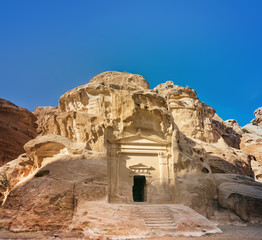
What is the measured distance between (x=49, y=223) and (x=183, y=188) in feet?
28.9

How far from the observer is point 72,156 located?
1423 centimetres

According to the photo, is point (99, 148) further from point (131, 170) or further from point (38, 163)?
point (38, 163)

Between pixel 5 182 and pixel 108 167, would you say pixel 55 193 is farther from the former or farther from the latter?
pixel 5 182

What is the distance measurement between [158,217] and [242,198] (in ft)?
23.9

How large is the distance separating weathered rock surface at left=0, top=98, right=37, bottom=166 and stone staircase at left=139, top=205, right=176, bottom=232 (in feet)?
57.8

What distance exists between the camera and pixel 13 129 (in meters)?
26.7

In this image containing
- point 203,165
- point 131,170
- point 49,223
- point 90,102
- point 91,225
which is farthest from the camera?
point 90,102

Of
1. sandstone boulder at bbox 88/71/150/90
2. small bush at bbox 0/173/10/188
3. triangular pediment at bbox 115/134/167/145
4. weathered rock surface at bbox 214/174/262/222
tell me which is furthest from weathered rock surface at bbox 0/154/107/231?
sandstone boulder at bbox 88/71/150/90

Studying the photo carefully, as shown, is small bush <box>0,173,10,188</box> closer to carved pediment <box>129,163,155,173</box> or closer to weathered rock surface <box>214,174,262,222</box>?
carved pediment <box>129,163,155,173</box>

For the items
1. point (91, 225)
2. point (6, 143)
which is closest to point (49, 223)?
point (91, 225)

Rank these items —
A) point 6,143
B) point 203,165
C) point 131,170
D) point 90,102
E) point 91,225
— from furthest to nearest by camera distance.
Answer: point 6,143 < point 90,102 < point 203,165 < point 131,170 < point 91,225

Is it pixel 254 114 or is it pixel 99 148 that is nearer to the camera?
pixel 99 148

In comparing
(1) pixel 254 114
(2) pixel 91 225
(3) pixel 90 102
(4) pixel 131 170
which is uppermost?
(1) pixel 254 114

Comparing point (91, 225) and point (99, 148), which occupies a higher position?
point (99, 148)
